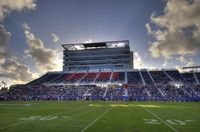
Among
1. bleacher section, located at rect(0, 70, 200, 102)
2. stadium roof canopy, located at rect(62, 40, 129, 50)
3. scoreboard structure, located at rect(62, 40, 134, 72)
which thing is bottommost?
bleacher section, located at rect(0, 70, 200, 102)

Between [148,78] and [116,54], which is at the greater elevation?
[116,54]

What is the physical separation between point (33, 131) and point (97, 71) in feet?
285

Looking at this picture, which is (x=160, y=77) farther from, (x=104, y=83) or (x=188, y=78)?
(x=104, y=83)

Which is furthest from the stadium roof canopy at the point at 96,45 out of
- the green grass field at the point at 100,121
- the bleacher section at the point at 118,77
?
the green grass field at the point at 100,121

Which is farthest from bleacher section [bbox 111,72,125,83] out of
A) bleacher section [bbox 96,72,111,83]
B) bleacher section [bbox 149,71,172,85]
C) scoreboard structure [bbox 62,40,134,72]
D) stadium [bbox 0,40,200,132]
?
bleacher section [bbox 149,71,172,85]

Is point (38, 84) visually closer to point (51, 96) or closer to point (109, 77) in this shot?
point (51, 96)

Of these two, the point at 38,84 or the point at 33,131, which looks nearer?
the point at 33,131

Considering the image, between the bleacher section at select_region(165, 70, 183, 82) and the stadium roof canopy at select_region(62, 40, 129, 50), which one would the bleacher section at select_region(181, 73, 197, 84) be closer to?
the bleacher section at select_region(165, 70, 183, 82)

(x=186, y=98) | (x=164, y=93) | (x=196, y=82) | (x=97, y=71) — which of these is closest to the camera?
(x=186, y=98)

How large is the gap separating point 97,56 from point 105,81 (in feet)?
77.0

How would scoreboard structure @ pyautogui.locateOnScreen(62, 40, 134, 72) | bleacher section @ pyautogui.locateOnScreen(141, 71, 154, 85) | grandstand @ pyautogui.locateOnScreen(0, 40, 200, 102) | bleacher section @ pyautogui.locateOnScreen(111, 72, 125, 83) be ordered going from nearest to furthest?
grandstand @ pyautogui.locateOnScreen(0, 40, 200, 102) → bleacher section @ pyautogui.locateOnScreen(141, 71, 154, 85) → bleacher section @ pyautogui.locateOnScreen(111, 72, 125, 83) → scoreboard structure @ pyautogui.locateOnScreen(62, 40, 134, 72)

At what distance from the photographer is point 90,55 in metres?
103

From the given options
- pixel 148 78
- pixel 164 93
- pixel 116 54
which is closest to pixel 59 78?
pixel 116 54

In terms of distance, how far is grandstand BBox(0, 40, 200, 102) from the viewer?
6581 cm
